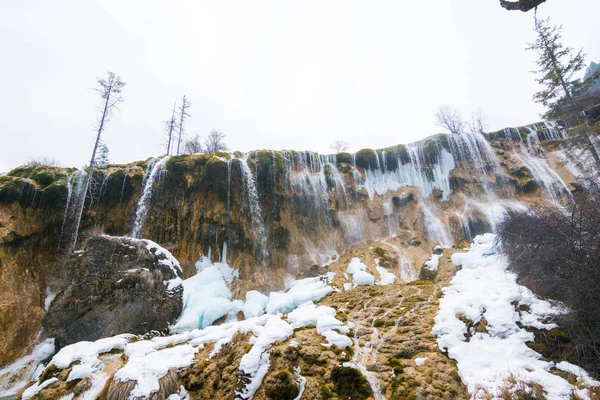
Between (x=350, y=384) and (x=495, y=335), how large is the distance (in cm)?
297

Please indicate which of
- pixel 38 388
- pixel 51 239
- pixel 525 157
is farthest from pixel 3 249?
pixel 525 157

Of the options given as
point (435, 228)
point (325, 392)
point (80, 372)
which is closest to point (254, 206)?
point (435, 228)

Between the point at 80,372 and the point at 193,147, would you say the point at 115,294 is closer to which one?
the point at 80,372

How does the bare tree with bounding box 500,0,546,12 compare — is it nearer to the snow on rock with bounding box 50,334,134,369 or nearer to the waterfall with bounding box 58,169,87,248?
the snow on rock with bounding box 50,334,134,369

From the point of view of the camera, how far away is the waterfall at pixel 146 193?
19.2m

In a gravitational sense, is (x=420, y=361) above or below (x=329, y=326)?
below

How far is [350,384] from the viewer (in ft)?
15.1

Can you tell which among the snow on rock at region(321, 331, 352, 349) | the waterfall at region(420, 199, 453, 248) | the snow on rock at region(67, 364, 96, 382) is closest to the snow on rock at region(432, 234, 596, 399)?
the snow on rock at region(321, 331, 352, 349)

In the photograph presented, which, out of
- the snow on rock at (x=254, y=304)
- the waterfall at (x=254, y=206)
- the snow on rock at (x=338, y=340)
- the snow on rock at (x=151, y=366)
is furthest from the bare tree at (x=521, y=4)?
the waterfall at (x=254, y=206)

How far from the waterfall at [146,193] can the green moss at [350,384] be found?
18.3 m

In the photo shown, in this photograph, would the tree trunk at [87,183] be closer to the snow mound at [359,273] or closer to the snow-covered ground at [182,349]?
the snow-covered ground at [182,349]

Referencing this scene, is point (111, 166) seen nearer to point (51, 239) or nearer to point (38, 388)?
point (51, 239)

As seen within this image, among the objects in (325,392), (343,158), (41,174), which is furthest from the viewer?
(343,158)

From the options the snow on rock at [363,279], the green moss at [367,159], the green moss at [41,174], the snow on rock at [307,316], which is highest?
the green moss at [367,159]
